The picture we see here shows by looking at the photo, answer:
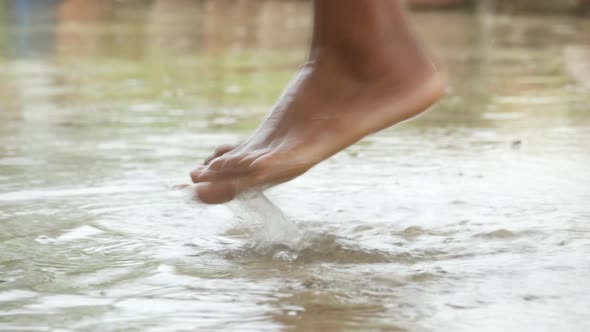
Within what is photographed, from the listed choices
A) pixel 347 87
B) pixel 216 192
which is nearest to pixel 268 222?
pixel 216 192

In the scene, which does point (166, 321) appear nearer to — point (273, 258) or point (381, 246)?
point (273, 258)

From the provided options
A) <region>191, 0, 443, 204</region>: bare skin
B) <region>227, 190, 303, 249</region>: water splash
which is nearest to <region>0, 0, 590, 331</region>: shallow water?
<region>227, 190, 303, 249</region>: water splash

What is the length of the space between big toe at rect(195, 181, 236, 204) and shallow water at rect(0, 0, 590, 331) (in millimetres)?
69

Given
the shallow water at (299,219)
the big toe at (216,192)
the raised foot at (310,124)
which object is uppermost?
the raised foot at (310,124)

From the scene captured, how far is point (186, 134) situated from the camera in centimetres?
279

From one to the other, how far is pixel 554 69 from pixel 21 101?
1.96 metres

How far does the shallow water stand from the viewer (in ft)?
4.21

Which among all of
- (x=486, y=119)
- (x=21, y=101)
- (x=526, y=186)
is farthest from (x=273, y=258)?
(x=21, y=101)

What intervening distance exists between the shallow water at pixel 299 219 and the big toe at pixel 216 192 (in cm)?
7

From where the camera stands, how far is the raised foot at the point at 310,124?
1635mm

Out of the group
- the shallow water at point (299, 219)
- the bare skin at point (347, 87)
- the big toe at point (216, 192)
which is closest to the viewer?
the shallow water at point (299, 219)

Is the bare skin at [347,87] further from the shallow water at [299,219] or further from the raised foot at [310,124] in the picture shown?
the shallow water at [299,219]

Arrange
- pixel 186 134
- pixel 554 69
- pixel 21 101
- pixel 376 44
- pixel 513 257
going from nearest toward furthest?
pixel 513 257, pixel 376 44, pixel 186 134, pixel 21 101, pixel 554 69

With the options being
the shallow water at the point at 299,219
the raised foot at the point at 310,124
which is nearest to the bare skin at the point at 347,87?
the raised foot at the point at 310,124
